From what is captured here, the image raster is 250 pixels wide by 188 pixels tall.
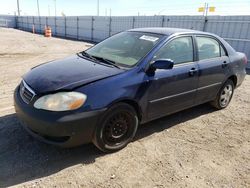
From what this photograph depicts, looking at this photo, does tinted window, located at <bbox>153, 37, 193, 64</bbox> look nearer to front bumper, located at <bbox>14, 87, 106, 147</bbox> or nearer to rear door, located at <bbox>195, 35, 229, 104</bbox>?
rear door, located at <bbox>195, 35, 229, 104</bbox>

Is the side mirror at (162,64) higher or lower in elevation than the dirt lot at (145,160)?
higher

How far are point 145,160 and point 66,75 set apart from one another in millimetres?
1531

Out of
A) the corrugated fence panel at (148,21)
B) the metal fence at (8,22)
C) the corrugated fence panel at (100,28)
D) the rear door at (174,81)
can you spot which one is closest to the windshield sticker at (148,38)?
the rear door at (174,81)

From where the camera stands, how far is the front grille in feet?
9.91

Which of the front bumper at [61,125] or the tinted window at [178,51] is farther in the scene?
the tinted window at [178,51]

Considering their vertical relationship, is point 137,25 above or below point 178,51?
below

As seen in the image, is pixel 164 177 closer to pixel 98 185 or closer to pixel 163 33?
pixel 98 185

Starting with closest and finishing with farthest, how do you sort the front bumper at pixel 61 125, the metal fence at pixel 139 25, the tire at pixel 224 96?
the front bumper at pixel 61 125 < the tire at pixel 224 96 < the metal fence at pixel 139 25

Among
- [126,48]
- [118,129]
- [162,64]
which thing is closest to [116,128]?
[118,129]

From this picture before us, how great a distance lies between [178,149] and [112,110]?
4.01 ft

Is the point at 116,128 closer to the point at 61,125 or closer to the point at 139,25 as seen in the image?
the point at 61,125

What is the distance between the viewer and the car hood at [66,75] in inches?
117

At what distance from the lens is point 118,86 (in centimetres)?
311

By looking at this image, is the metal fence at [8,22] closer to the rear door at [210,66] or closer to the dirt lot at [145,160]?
the dirt lot at [145,160]
